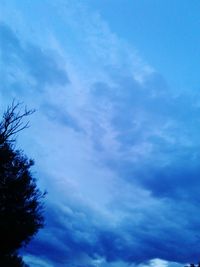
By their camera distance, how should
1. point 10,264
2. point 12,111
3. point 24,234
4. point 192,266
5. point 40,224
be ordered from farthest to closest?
point 192,266 < point 10,264 < point 40,224 < point 24,234 < point 12,111

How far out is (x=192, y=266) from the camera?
92.1m

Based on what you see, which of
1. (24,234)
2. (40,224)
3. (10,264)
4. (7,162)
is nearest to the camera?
(7,162)

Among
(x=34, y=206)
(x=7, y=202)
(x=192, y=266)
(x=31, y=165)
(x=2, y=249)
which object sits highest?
(x=192, y=266)

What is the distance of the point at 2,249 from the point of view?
32.9 meters

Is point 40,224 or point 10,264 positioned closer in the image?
point 40,224

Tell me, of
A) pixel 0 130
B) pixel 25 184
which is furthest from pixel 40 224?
pixel 0 130

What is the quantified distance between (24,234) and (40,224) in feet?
8.93

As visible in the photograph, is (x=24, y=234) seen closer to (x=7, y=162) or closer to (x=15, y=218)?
(x=15, y=218)

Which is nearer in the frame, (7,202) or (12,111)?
(12,111)

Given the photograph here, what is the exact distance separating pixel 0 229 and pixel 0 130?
40.5 feet

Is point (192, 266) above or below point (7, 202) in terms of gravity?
above

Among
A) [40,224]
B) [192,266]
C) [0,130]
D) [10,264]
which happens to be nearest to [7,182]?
[40,224]

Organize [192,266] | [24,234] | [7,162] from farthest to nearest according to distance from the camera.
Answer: [192,266], [24,234], [7,162]

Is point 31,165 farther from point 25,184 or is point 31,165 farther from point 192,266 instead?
point 192,266
